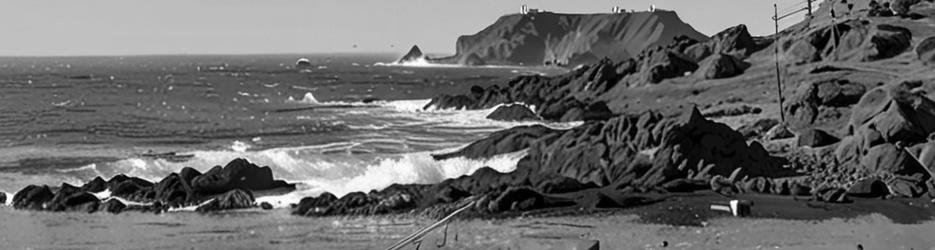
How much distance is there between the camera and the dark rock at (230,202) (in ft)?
128

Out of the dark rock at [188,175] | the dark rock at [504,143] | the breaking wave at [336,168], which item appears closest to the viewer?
the dark rock at [188,175]

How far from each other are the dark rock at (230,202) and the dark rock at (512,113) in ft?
122

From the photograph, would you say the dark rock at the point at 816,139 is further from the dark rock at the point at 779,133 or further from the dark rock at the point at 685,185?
the dark rock at the point at 685,185

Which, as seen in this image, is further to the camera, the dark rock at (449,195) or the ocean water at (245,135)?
the ocean water at (245,135)

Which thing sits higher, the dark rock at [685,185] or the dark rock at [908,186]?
the dark rock at [685,185]

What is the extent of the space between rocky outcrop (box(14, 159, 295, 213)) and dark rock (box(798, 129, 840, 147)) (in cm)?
2209

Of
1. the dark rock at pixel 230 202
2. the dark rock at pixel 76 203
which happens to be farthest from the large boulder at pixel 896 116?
the dark rock at pixel 76 203

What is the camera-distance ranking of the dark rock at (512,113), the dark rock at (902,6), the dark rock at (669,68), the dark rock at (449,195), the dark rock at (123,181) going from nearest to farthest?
the dark rock at (449,195) → the dark rock at (123,181) → the dark rock at (512,113) → the dark rock at (669,68) → the dark rock at (902,6)

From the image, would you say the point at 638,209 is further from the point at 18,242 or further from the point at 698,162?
the point at 18,242

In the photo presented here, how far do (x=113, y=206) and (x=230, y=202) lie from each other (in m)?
4.10

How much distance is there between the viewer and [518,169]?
44.4 meters

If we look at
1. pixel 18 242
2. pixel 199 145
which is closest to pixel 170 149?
pixel 199 145

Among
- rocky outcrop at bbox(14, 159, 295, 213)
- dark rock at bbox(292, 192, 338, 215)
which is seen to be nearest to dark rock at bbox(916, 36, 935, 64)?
rocky outcrop at bbox(14, 159, 295, 213)

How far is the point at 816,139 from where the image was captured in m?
46.8
